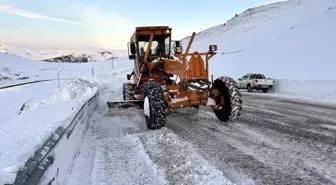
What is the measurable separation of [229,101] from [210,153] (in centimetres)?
281

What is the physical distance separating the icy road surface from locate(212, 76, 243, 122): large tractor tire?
257 millimetres

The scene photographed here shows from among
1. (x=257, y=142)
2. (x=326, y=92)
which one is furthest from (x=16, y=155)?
(x=326, y=92)

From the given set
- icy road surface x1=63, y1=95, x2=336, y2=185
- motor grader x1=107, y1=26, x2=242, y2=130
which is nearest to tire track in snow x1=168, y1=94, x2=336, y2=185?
icy road surface x1=63, y1=95, x2=336, y2=185

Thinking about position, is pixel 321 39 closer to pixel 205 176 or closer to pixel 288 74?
pixel 288 74

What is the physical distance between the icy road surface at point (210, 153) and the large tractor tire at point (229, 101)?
0.26 meters

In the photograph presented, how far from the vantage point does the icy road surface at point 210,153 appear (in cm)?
403

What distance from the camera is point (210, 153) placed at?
5.09 metres

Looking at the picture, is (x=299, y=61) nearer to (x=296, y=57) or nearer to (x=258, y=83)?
(x=296, y=57)

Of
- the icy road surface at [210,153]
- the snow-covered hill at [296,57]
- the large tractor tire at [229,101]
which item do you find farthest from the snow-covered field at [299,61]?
the icy road surface at [210,153]

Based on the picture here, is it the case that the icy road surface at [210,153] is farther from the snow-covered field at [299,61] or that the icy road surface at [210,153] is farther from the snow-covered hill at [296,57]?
the snow-covered hill at [296,57]

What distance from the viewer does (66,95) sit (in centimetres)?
1270

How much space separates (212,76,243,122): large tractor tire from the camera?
296 inches

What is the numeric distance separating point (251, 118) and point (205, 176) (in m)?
4.85

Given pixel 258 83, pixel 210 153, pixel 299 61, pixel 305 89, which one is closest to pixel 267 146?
pixel 210 153
